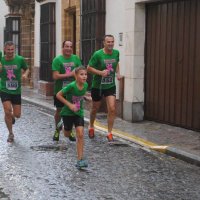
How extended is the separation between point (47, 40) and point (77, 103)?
1091cm

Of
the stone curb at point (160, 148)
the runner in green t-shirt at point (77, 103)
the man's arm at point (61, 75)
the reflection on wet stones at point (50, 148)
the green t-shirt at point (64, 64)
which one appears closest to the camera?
the runner in green t-shirt at point (77, 103)

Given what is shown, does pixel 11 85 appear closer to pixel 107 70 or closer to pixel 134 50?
pixel 107 70

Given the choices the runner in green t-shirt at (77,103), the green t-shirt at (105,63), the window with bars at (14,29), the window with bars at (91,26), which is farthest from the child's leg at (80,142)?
→ the window with bars at (14,29)

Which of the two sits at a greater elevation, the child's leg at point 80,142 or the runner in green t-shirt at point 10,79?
the runner in green t-shirt at point 10,79

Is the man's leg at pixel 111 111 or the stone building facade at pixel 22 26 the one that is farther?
the stone building facade at pixel 22 26

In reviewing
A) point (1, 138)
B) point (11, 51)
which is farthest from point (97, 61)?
point (1, 138)

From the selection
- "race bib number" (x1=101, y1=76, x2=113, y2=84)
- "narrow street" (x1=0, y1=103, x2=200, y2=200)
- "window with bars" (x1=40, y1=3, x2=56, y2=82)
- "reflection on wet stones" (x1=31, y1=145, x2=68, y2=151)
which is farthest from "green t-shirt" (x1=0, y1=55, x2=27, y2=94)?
"window with bars" (x1=40, y1=3, x2=56, y2=82)

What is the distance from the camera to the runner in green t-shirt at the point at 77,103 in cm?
724

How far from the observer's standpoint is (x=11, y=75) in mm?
9219

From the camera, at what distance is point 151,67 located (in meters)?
11.3

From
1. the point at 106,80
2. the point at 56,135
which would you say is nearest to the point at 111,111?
the point at 106,80

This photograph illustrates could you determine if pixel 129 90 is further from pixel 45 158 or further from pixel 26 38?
pixel 26 38

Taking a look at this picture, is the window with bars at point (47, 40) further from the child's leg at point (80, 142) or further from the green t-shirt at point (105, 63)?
the child's leg at point (80, 142)

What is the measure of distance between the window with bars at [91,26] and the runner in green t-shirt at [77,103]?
19.2 feet
